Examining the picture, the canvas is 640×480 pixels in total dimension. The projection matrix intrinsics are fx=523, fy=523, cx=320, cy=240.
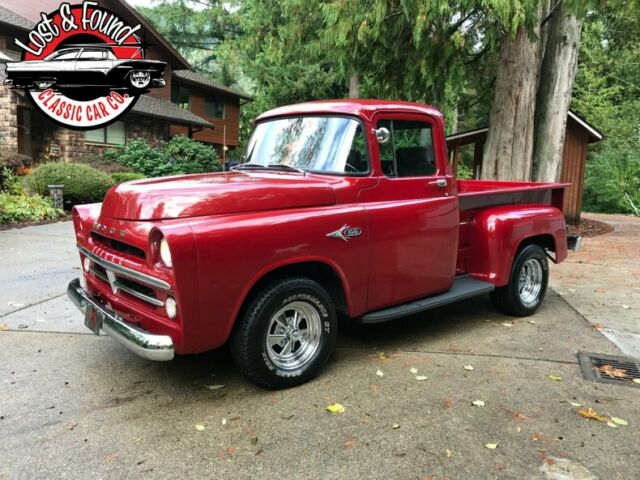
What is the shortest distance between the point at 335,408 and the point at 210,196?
161 centimetres

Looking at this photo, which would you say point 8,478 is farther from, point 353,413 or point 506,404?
point 506,404

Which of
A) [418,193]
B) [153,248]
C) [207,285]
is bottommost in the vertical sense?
[207,285]

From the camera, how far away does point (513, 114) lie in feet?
32.7

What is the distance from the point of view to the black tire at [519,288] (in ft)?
17.5

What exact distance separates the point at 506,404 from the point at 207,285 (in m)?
2.15

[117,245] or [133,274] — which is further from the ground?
[117,245]

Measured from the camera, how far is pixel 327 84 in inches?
954

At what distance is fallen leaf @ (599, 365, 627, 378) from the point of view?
407 cm

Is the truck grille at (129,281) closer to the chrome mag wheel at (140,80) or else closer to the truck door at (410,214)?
the truck door at (410,214)

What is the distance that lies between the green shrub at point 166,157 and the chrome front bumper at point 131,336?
16020 millimetres

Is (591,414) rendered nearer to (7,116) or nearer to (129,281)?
(129,281)

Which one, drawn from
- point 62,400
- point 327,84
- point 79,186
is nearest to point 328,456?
point 62,400

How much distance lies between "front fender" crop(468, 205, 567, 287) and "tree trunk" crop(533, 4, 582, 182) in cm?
629

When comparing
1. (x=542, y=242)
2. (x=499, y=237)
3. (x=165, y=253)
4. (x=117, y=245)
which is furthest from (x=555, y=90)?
(x=165, y=253)
